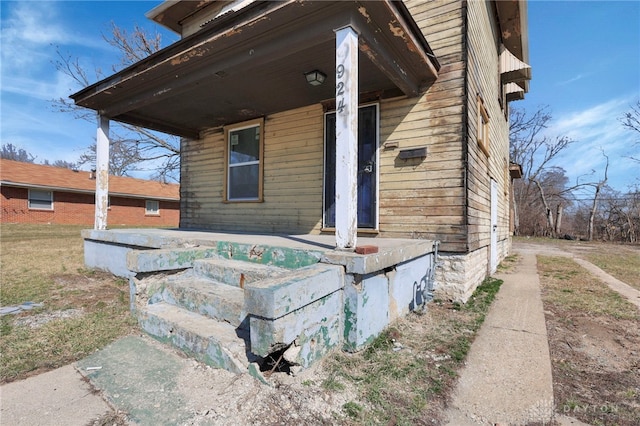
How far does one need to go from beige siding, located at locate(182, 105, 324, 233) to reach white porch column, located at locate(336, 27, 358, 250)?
240 centimetres

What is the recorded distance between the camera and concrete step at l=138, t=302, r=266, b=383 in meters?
2.11

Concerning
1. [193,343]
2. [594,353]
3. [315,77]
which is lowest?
[594,353]

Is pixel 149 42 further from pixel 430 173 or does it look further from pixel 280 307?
pixel 280 307

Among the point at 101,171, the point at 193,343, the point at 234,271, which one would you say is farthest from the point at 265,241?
the point at 101,171

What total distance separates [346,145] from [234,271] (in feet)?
5.37

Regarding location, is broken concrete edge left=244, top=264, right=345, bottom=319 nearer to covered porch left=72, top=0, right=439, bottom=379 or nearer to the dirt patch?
covered porch left=72, top=0, right=439, bottom=379

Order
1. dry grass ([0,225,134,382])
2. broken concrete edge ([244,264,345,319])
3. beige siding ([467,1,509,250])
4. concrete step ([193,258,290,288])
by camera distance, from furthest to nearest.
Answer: beige siding ([467,1,509,250]) → concrete step ([193,258,290,288]) → dry grass ([0,225,134,382]) → broken concrete edge ([244,264,345,319])

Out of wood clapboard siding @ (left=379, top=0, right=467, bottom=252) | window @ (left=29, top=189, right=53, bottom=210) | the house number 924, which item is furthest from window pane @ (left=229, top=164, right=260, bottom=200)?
window @ (left=29, top=189, right=53, bottom=210)

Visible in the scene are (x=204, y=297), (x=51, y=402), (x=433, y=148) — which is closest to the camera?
(x=51, y=402)


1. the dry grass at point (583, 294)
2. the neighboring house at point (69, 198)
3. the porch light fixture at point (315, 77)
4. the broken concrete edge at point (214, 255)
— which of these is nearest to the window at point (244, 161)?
the porch light fixture at point (315, 77)

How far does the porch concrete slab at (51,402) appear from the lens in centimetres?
170

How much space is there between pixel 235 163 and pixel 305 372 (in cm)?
521

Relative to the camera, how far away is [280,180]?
5770 mm

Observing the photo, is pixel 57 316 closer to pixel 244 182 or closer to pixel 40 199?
pixel 244 182
